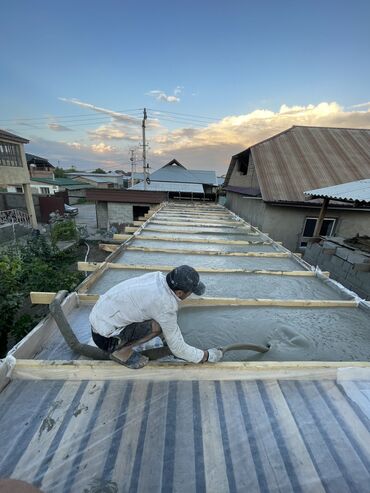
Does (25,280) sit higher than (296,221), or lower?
lower

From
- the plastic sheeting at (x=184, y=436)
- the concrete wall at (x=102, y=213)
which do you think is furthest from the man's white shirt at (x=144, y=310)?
the concrete wall at (x=102, y=213)

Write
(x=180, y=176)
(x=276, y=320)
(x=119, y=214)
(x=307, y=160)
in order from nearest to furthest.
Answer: (x=276, y=320) < (x=307, y=160) < (x=119, y=214) < (x=180, y=176)

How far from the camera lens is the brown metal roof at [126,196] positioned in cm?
1616

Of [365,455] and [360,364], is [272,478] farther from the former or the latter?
[360,364]

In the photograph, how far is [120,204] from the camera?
16625 mm

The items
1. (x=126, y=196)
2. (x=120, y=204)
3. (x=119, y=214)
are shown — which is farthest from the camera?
(x=119, y=214)

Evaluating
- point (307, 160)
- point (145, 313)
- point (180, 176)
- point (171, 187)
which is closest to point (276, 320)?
point (145, 313)

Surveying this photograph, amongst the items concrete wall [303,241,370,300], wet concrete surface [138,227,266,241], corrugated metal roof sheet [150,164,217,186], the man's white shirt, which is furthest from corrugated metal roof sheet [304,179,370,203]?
corrugated metal roof sheet [150,164,217,186]

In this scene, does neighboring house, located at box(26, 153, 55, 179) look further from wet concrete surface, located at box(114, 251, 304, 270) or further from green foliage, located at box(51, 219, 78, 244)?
wet concrete surface, located at box(114, 251, 304, 270)

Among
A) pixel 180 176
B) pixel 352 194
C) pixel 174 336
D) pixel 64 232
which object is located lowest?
pixel 64 232

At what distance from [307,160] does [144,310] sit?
12.2 metres

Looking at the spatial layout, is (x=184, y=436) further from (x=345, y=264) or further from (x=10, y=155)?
(x=10, y=155)

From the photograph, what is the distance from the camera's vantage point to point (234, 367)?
6.21ft

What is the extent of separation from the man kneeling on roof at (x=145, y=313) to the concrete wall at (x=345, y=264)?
5.15 metres
